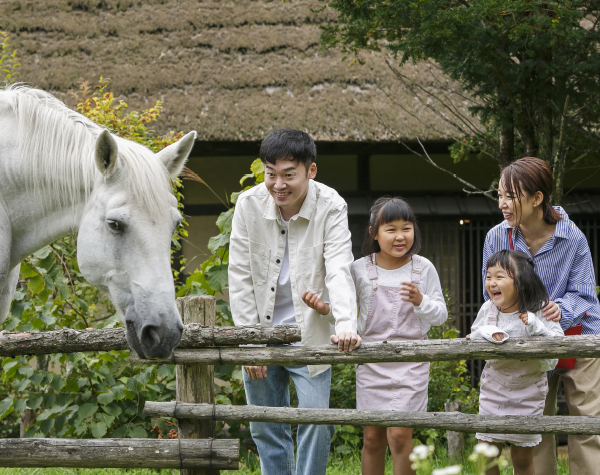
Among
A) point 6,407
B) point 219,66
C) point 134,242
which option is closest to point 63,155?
point 134,242

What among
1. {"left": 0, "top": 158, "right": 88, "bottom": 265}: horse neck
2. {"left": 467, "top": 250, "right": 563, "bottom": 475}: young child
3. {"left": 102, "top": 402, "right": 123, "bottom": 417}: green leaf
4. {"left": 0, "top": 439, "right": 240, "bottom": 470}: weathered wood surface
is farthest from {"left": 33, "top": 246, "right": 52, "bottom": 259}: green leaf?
{"left": 467, "top": 250, "right": 563, "bottom": 475}: young child

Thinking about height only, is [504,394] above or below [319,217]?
below

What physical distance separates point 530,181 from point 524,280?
51 cm

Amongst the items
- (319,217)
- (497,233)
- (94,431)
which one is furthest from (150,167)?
(94,431)

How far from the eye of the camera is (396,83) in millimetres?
6582

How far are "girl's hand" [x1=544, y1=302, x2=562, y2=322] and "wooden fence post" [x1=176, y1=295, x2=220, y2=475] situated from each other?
163 cm

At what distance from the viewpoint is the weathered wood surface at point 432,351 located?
2576mm

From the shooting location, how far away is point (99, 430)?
3.88m

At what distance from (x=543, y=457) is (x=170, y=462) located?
6.53ft

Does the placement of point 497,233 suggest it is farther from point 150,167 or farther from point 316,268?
point 150,167

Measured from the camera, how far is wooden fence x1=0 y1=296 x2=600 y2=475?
261 centimetres

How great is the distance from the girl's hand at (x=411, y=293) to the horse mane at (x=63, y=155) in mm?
1158

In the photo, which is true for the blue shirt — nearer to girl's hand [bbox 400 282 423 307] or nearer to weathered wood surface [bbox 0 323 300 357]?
girl's hand [bbox 400 282 423 307]

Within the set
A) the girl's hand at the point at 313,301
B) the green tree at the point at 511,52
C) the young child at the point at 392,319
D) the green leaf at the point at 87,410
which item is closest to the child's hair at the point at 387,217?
the young child at the point at 392,319
